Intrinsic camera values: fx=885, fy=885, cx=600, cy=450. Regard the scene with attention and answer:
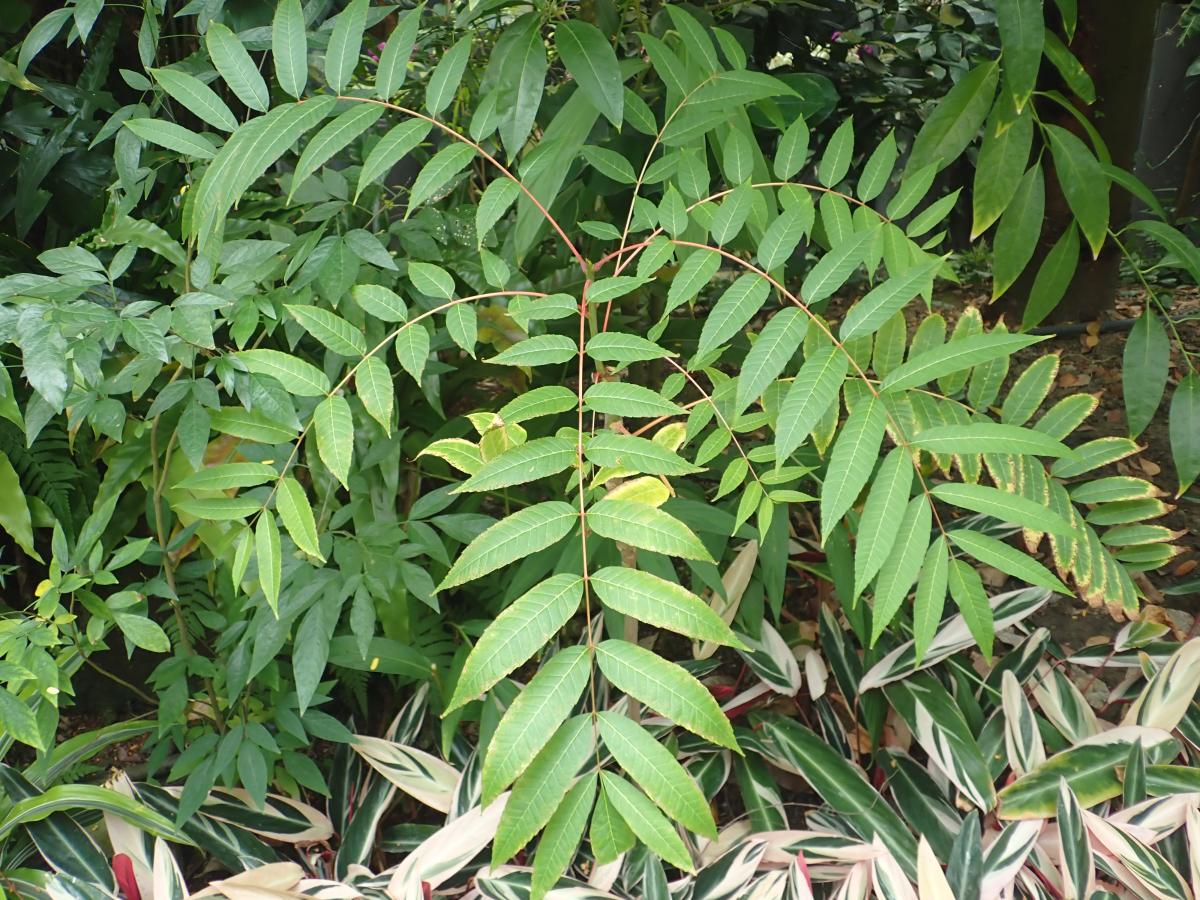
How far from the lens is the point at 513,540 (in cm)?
60

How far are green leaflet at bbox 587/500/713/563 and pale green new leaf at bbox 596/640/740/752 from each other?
7 centimetres

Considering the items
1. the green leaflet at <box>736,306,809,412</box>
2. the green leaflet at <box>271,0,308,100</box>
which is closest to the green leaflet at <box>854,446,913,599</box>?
the green leaflet at <box>736,306,809,412</box>

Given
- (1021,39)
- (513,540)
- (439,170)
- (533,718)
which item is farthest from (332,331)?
(1021,39)

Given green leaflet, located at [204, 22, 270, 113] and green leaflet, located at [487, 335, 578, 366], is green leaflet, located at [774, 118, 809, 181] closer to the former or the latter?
green leaflet, located at [487, 335, 578, 366]

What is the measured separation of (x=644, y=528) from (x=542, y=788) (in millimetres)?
182

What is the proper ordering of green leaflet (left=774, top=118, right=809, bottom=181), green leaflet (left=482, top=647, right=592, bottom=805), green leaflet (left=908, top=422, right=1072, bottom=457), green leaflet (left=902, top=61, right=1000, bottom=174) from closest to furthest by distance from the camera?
1. green leaflet (left=482, top=647, right=592, bottom=805)
2. green leaflet (left=908, top=422, right=1072, bottom=457)
3. green leaflet (left=774, top=118, right=809, bottom=181)
4. green leaflet (left=902, top=61, right=1000, bottom=174)

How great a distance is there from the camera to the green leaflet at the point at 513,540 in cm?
58

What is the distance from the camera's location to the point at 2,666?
83 cm

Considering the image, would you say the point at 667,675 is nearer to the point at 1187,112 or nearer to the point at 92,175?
the point at 92,175

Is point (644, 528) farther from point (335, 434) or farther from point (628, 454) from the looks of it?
point (335, 434)

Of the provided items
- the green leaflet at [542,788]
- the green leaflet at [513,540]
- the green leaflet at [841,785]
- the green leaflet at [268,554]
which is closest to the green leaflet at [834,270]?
the green leaflet at [513,540]

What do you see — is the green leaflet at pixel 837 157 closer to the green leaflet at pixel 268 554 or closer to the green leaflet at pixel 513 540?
the green leaflet at pixel 513 540

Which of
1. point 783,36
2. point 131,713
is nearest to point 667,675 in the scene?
point 131,713

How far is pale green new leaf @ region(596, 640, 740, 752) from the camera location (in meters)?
0.56
